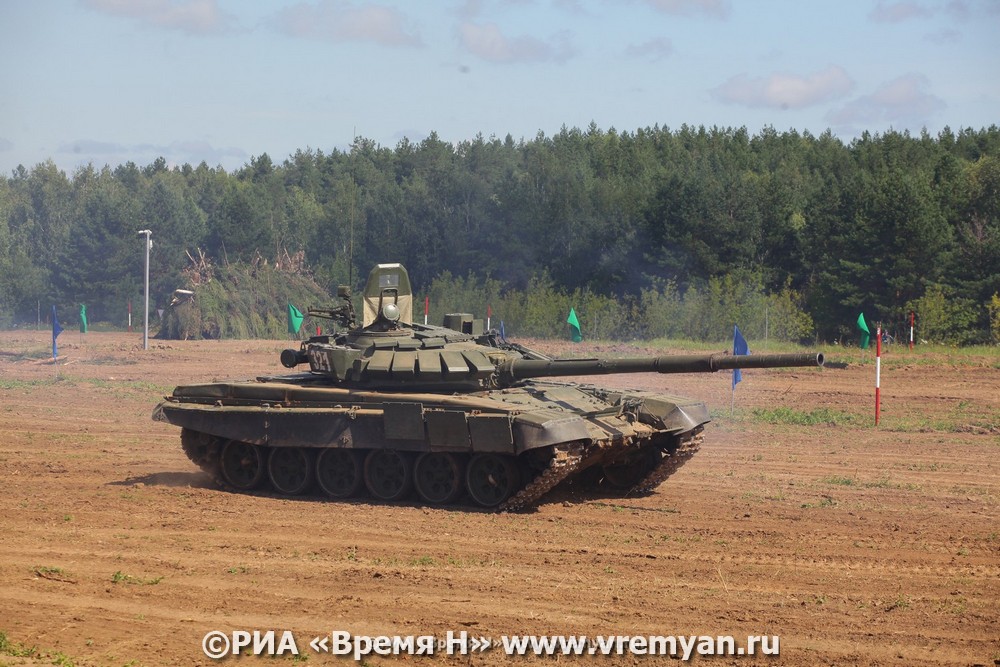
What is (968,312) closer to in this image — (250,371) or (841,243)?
(841,243)

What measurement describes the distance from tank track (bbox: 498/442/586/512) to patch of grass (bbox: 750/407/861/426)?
1082 centimetres

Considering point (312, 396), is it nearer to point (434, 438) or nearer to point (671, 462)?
point (434, 438)

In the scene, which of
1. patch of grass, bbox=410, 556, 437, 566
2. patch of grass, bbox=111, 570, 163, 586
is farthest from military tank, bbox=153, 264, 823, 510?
patch of grass, bbox=111, 570, 163, 586

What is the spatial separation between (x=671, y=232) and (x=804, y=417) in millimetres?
19666

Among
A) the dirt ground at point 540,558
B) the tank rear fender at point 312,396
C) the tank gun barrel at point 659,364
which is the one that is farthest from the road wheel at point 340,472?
the tank gun barrel at point 659,364

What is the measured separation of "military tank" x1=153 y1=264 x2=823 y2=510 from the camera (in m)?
14.7

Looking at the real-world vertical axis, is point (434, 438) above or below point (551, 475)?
above

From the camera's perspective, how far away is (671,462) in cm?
1627

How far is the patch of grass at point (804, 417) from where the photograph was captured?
24.5 m

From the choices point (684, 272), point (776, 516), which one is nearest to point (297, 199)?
point (684, 272)

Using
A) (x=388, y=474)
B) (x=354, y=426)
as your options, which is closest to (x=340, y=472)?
(x=388, y=474)

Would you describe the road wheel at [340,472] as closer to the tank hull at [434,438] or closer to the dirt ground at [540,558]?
the tank hull at [434,438]

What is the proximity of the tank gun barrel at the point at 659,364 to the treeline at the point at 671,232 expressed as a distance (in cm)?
2348

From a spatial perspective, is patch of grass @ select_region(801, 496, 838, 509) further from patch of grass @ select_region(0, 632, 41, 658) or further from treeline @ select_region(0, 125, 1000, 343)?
treeline @ select_region(0, 125, 1000, 343)
